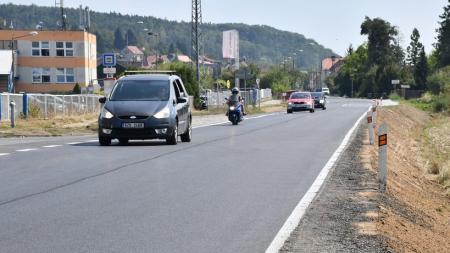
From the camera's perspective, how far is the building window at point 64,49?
3743 inches

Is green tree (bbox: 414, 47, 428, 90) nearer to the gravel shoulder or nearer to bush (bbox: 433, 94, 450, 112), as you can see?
bush (bbox: 433, 94, 450, 112)

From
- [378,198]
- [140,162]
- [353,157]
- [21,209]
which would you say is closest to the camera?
[21,209]

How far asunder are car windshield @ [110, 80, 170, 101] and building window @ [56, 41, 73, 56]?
73.0 m

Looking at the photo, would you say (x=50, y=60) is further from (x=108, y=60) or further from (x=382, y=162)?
(x=382, y=162)

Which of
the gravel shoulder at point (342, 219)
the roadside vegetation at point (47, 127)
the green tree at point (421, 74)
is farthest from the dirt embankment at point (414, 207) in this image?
the green tree at point (421, 74)

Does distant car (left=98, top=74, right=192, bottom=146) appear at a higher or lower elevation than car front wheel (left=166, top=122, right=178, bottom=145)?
higher

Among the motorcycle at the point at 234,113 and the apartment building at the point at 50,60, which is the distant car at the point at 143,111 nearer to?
the motorcycle at the point at 234,113

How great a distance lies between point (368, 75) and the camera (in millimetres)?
157000

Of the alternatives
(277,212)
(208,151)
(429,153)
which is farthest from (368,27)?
(277,212)

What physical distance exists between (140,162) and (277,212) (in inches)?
276

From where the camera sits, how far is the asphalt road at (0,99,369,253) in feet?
28.5

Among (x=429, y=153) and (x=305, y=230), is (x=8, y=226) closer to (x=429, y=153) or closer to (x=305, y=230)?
(x=305, y=230)

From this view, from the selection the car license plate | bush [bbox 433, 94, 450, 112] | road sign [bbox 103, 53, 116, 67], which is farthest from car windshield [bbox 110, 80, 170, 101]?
bush [bbox 433, 94, 450, 112]

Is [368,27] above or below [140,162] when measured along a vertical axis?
above
